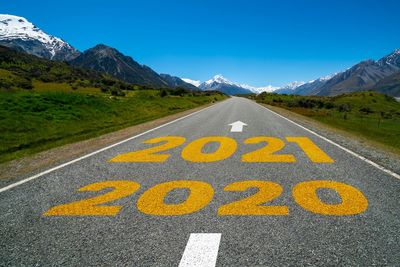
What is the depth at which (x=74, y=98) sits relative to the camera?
66.2 ft

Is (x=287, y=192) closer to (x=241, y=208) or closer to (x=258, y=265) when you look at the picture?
(x=241, y=208)

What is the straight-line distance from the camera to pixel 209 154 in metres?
7.35

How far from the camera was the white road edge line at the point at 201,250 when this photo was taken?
106 inches

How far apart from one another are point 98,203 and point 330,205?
334 centimetres

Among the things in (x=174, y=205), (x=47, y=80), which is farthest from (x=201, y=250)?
(x=47, y=80)

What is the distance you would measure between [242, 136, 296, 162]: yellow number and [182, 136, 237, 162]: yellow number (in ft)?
1.82

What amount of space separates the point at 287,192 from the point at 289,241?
4.90ft

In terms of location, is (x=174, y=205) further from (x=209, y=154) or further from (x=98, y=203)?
(x=209, y=154)

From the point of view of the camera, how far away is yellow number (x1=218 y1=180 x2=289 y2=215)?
3.75 m

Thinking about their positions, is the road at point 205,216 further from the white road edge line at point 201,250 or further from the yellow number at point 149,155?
the yellow number at point 149,155

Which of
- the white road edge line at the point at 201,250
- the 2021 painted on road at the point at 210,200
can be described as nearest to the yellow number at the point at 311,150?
the 2021 painted on road at the point at 210,200

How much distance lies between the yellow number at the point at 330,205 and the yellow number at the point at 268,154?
1.75 meters

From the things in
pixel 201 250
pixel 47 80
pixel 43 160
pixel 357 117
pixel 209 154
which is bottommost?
pixel 357 117

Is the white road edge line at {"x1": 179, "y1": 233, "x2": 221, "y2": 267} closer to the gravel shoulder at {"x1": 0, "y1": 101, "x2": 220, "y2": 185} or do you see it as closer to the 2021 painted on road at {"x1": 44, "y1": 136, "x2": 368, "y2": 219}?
the 2021 painted on road at {"x1": 44, "y1": 136, "x2": 368, "y2": 219}
